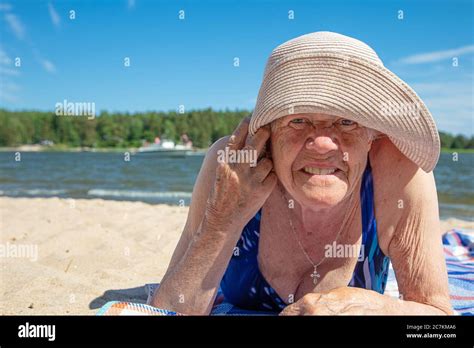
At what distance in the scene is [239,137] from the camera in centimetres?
179

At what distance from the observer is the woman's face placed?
1620 mm

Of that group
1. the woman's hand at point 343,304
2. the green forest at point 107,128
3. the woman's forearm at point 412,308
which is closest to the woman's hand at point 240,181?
the woman's hand at point 343,304

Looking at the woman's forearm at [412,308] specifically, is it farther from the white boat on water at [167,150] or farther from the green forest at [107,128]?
the green forest at [107,128]

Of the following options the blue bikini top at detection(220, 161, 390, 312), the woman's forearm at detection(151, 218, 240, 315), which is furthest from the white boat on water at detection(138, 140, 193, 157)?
the woman's forearm at detection(151, 218, 240, 315)

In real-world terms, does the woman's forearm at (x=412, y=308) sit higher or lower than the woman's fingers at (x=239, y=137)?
lower

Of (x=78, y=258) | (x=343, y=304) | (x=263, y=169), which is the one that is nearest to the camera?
(x=343, y=304)

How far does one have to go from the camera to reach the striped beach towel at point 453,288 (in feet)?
5.61

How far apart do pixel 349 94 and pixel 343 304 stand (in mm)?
721

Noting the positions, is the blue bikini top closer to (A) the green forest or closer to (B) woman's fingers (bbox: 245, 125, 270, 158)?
(B) woman's fingers (bbox: 245, 125, 270, 158)

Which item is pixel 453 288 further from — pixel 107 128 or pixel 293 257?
pixel 107 128

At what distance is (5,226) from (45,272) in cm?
220

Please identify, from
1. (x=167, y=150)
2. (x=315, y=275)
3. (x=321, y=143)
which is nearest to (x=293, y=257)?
(x=315, y=275)
